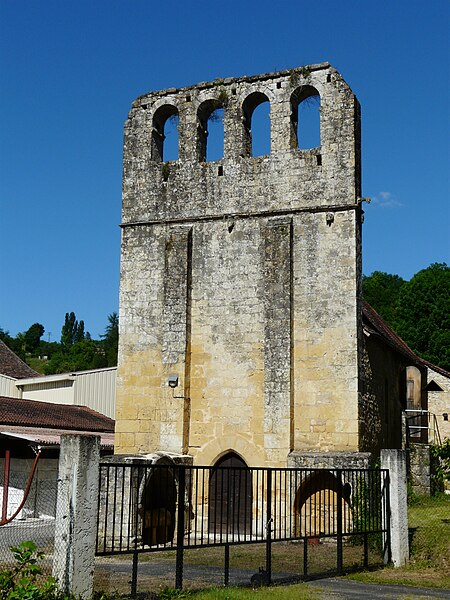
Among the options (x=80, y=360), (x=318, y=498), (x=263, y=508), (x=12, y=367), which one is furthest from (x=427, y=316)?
(x=80, y=360)

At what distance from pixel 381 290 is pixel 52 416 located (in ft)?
133

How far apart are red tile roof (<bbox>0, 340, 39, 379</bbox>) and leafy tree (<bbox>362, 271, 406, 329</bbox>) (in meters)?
27.9

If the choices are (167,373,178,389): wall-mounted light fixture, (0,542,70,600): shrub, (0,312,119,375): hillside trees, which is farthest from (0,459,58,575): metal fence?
(0,312,119,375): hillside trees

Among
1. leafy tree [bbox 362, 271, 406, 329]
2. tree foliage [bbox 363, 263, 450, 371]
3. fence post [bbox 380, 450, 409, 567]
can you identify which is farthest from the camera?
leafy tree [bbox 362, 271, 406, 329]

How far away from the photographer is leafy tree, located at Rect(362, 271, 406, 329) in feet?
197

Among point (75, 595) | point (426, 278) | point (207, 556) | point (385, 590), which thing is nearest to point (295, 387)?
point (207, 556)

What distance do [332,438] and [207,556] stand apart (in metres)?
4.34

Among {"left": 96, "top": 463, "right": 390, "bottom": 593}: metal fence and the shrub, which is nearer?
the shrub

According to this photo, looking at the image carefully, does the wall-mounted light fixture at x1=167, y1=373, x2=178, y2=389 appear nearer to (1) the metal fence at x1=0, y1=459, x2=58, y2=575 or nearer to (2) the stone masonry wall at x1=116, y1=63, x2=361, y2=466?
(2) the stone masonry wall at x1=116, y1=63, x2=361, y2=466

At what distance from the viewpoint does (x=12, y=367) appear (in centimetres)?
3741

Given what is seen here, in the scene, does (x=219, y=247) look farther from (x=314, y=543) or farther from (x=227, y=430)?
(x=314, y=543)

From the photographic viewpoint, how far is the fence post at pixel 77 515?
30.4 ft

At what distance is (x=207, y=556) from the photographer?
14.4 meters

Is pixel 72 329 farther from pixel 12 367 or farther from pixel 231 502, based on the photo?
pixel 231 502
